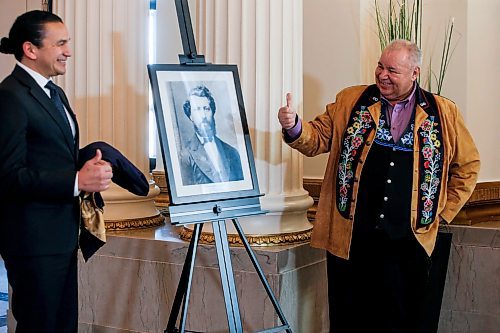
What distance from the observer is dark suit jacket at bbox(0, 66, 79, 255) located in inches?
100

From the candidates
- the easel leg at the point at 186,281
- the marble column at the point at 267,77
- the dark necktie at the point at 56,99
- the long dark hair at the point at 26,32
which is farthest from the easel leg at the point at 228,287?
the long dark hair at the point at 26,32

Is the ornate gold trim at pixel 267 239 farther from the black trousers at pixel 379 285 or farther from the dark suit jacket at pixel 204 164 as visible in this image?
the dark suit jacket at pixel 204 164

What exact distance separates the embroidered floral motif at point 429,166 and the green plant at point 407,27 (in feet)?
3.87

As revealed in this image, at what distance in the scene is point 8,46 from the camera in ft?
9.02

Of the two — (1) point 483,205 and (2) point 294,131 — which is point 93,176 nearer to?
(2) point 294,131

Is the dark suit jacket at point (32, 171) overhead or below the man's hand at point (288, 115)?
below

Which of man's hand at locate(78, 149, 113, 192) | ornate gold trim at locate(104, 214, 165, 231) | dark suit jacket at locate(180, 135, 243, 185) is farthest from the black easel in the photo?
ornate gold trim at locate(104, 214, 165, 231)

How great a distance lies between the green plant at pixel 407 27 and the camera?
4.47m

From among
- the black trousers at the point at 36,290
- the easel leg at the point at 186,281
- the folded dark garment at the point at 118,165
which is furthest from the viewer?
the easel leg at the point at 186,281

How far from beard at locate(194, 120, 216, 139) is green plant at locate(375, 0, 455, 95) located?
5.36 ft

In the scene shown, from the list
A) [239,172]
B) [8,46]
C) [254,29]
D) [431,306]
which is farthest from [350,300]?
[8,46]

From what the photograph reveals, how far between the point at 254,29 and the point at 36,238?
67.9 inches

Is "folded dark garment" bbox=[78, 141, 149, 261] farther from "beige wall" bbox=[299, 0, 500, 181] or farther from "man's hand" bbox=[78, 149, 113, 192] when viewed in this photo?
"beige wall" bbox=[299, 0, 500, 181]

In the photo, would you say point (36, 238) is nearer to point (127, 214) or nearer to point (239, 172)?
point (239, 172)
